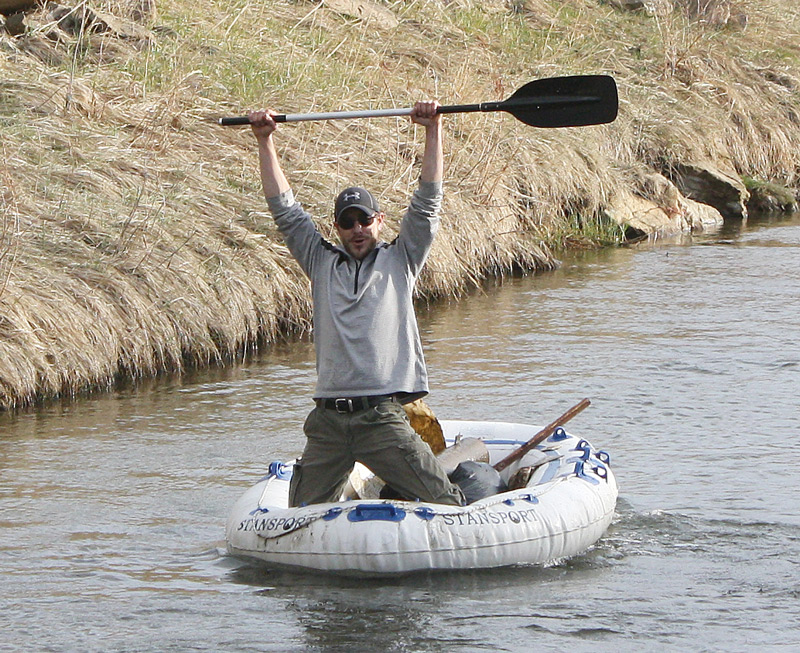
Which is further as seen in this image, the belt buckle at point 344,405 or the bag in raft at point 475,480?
the bag in raft at point 475,480

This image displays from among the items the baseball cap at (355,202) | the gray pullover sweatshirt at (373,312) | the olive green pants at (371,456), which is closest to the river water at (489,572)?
the olive green pants at (371,456)

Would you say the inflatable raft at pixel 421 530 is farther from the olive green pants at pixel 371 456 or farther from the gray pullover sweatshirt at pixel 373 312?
the gray pullover sweatshirt at pixel 373 312

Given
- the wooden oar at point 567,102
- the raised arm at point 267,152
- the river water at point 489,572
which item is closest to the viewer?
the river water at point 489,572

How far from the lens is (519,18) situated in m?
17.8

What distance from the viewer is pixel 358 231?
5.45 m

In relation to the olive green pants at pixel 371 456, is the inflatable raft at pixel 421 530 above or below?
below

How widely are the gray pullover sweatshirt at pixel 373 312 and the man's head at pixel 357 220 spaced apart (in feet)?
0.13

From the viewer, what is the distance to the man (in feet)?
17.6

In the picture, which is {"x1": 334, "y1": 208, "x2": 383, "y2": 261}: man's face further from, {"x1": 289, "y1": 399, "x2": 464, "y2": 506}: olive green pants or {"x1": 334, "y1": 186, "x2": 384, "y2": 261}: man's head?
{"x1": 289, "y1": 399, "x2": 464, "y2": 506}: olive green pants

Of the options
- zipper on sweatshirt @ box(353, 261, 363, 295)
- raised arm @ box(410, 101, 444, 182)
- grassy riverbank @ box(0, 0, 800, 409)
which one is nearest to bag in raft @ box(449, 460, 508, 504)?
zipper on sweatshirt @ box(353, 261, 363, 295)

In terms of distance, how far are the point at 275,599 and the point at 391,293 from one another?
126 centimetres

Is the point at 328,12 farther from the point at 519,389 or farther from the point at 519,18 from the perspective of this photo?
the point at 519,389

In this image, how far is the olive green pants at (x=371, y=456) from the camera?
213 inches

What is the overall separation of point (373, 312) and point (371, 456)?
574mm
